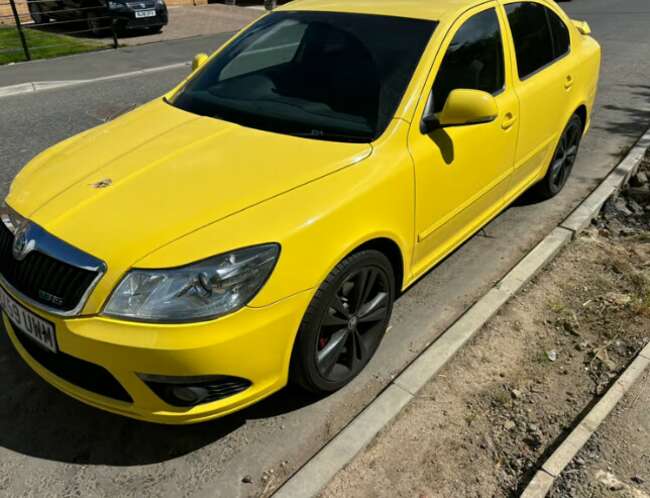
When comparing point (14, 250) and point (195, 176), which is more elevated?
point (195, 176)

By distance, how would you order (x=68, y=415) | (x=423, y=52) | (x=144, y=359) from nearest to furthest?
(x=144, y=359) → (x=68, y=415) → (x=423, y=52)

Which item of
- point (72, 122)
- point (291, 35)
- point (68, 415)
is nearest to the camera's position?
point (68, 415)

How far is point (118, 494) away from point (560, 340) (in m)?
2.44

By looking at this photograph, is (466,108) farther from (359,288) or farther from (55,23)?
(55,23)

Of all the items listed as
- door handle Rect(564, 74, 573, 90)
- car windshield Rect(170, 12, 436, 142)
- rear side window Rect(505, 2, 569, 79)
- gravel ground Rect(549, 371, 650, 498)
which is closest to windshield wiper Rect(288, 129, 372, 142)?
car windshield Rect(170, 12, 436, 142)

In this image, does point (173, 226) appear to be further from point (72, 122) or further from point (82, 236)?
point (72, 122)

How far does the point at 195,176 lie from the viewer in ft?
8.77

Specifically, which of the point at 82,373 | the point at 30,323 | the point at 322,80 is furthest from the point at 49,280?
the point at 322,80

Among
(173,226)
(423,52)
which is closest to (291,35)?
(423,52)

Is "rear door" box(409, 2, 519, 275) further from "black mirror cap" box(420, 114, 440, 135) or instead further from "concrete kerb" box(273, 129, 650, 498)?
"concrete kerb" box(273, 129, 650, 498)

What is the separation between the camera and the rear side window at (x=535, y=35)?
3850 millimetres

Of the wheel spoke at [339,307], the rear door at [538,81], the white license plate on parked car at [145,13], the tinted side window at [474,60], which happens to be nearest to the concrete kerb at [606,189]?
the rear door at [538,81]

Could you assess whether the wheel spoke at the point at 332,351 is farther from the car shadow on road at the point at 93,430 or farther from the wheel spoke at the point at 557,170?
the wheel spoke at the point at 557,170

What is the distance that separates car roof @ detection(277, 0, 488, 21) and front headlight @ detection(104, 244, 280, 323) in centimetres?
190
